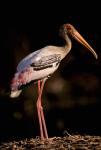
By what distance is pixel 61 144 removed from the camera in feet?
35.4

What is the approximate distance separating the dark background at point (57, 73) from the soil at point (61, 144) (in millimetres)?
7633

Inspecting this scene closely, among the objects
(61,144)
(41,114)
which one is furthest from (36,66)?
(61,144)

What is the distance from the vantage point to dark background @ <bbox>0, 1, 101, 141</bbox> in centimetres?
1919

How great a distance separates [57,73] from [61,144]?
9236mm

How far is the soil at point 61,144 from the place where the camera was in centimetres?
1064

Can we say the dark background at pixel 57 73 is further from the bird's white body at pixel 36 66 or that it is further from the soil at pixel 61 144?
the soil at pixel 61 144

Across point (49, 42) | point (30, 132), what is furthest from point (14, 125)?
point (49, 42)

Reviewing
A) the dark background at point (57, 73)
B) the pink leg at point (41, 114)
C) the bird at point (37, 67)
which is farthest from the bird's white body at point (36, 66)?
the dark background at point (57, 73)

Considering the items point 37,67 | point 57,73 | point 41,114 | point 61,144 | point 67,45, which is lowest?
point 61,144

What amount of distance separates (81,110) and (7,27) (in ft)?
7.23

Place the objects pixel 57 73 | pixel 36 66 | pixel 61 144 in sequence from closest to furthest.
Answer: pixel 61 144
pixel 36 66
pixel 57 73

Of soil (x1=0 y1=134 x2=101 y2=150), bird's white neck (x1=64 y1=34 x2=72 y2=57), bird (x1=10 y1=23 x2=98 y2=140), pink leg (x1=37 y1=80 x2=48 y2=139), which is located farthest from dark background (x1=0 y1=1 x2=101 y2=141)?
soil (x1=0 y1=134 x2=101 y2=150)

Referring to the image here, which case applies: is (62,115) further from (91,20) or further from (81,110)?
(91,20)

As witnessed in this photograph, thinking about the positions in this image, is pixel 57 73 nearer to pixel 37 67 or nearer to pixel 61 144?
pixel 37 67
